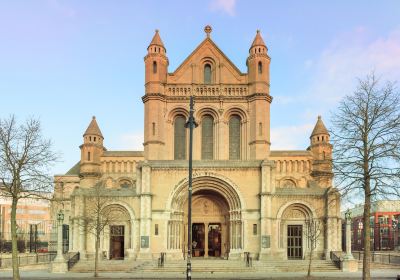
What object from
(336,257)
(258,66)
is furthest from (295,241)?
(258,66)

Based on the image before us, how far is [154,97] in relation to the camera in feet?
156

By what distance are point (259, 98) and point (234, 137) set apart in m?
4.52

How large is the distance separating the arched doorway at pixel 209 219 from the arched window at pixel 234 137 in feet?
→ 20.2

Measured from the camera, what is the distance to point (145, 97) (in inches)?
1895

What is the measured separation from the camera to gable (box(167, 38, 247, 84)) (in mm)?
49125


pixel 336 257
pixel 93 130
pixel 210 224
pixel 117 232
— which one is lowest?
pixel 336 257

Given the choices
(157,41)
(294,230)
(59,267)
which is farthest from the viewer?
(157,41)

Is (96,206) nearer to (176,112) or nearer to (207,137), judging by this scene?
(176,112)

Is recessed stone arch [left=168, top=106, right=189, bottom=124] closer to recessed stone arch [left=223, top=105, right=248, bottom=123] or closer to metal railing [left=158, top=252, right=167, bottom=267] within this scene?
recessed stone arch [left=223, top=105, right=248, bottom=123]

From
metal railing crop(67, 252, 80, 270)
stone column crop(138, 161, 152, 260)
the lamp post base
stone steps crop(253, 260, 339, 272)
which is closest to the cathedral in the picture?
stone column crop(138, 161, 152, 260)

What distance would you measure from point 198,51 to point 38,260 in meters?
25.1

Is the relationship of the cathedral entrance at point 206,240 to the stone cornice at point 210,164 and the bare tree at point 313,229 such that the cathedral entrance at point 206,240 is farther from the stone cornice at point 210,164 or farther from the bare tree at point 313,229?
the bare tree at point 313,229

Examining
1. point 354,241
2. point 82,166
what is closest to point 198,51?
point 82,166

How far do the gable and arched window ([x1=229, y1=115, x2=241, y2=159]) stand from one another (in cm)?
388
